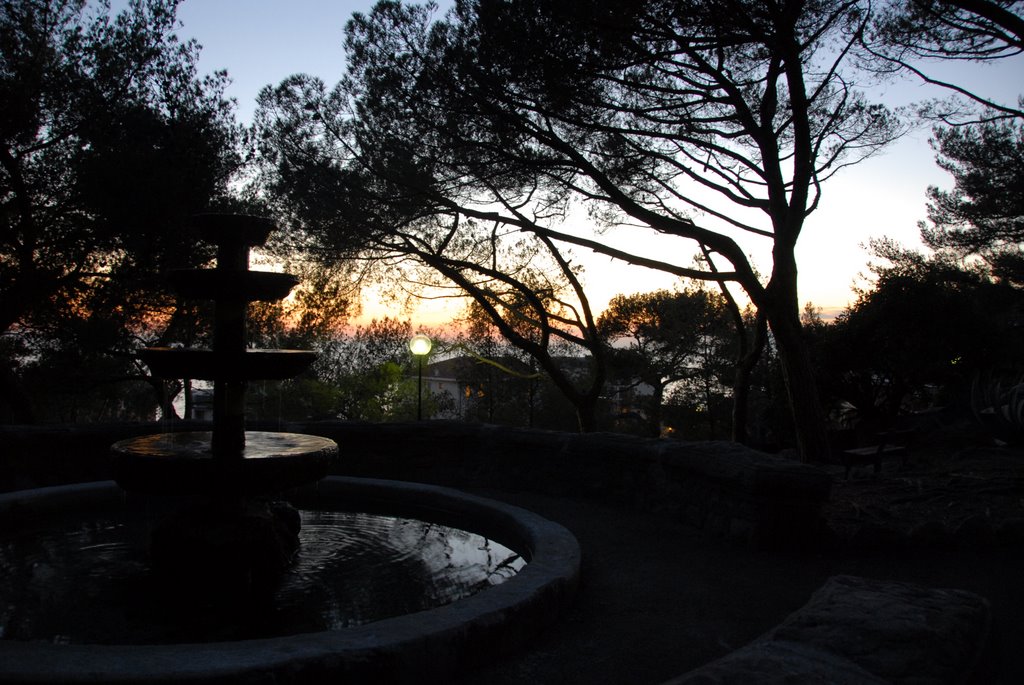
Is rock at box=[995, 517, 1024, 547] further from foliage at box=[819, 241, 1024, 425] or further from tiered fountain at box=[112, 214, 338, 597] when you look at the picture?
foliage at box=[819, 241, 1024, 425]

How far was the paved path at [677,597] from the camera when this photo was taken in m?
2.73

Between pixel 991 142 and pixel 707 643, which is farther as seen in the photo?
pixel 991 142

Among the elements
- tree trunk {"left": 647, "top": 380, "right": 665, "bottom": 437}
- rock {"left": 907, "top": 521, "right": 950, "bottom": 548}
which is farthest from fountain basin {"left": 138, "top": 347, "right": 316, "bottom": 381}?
tree trunk {"left": 647, "top": 380, "right": 665, "bottom": 437}

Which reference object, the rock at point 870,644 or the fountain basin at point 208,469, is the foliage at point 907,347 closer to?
the fountain basin at point 208,469

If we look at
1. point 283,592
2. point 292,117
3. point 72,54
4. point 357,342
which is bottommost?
point 283,592

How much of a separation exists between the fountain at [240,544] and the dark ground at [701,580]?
217 millimetres

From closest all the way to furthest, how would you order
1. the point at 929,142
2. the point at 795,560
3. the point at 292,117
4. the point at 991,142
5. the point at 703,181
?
1. the point at 795,560
2. the point at 703,181
3. the point at 292,117
4. the point at 991,142
5. the point at 929,142

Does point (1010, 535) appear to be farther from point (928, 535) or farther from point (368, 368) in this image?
point (368, 368)

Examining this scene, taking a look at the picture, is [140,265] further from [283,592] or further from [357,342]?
[357,342]

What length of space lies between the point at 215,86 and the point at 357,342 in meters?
12.2

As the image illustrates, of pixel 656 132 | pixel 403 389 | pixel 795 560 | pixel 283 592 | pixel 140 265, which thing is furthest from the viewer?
pixel 403 389

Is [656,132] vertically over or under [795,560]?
over

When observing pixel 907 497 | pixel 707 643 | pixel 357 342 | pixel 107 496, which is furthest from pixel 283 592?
pixel 357 342

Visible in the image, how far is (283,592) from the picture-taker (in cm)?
363
